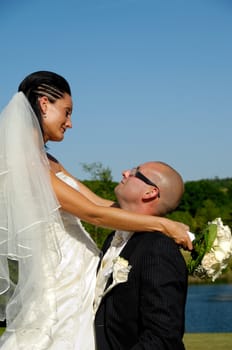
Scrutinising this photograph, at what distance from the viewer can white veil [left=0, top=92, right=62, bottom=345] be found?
359 cm

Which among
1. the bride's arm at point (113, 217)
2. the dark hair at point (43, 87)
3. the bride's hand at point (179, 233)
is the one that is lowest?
the bride's hand at point (179, 233)

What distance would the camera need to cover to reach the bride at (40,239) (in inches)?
142

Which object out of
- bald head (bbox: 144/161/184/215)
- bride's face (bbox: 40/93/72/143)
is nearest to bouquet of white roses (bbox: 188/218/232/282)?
bald head (bbox: 144/161/184/215)

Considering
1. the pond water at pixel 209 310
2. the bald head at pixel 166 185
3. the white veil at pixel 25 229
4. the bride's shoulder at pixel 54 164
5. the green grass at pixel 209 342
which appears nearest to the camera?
the white veil at pixel 25 229

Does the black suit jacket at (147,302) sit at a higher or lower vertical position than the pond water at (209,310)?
higher

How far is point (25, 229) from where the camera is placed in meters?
3.58

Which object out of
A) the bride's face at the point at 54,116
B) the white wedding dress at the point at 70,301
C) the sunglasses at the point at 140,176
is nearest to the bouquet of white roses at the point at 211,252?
the sunglasses at the point at 140,176

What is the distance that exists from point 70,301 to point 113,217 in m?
0.51

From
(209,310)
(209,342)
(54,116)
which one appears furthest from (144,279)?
(209,310)

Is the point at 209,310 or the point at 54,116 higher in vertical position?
the point at 54,116

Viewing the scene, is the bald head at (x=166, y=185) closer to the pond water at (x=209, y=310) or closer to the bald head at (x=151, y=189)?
the bald head at (x=151, y=189)

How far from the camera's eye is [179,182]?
12.2ft

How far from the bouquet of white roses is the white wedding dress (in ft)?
1.76

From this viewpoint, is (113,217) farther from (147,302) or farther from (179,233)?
(147,302)
